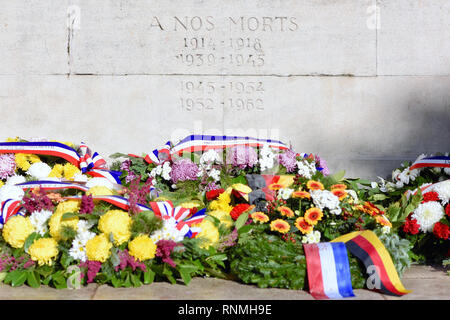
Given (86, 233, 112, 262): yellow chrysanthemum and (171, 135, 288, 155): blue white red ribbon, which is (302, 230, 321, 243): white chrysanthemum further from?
(171, 135, 288, 155): blue white red ribbon

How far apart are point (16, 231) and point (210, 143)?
2.12m

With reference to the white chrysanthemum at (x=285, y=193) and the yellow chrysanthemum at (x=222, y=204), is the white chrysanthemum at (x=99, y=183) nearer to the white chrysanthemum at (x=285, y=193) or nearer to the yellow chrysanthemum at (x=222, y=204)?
the yellow chrysanthemum at (x=222, y=204)

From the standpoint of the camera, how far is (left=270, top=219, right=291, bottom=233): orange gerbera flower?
333 centimetres

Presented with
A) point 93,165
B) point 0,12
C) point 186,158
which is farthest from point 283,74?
point 0,12

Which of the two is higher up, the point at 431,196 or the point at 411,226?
the point at 431,196

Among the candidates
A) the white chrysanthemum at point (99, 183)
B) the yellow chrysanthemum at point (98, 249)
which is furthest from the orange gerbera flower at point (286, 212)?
the white chrysanthemum at point (99, 183)

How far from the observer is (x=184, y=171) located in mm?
4484

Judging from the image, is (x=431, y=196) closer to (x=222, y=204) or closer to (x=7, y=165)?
(x=222, y=204)

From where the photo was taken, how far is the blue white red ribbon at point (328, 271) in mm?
2980

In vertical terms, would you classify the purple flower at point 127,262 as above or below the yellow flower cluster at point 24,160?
below

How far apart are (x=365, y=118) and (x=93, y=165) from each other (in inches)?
115

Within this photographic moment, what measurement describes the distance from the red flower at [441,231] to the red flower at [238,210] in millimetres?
1445

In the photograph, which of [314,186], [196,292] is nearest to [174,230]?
[196,292]

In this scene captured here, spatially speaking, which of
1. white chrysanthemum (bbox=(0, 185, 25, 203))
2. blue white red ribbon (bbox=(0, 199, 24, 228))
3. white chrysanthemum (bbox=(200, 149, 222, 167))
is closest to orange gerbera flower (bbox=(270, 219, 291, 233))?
white chrysanthemum (bbox=(200, 149, 222, 167))
